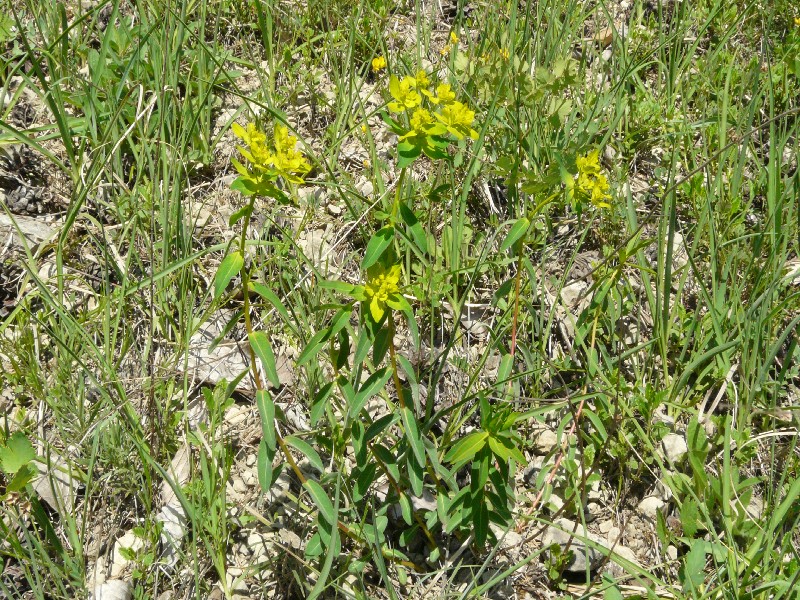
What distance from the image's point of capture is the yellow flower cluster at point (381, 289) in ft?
5.63

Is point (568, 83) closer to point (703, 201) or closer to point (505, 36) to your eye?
point (505, 36)

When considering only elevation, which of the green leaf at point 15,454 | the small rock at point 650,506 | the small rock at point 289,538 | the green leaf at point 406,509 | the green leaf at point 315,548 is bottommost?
the small rock at point 650,506

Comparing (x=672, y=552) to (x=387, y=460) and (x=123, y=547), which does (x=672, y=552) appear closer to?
(x=387, y=460)

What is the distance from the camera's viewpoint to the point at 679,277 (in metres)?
2.87

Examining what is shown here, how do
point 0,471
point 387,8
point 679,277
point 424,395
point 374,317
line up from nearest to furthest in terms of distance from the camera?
1. point 374,317
2. point 0,471
3. point 424,395
4. point 679,277
5. point 387,8

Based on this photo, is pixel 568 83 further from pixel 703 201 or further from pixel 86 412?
pixel 86 412

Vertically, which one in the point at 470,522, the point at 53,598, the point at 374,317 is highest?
the point at 374,317

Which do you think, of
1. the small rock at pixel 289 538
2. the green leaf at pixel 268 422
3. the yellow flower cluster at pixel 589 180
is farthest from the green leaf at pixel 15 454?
the yellow flower cluster at pixel 589 180

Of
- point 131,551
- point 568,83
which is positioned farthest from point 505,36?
point 131,551

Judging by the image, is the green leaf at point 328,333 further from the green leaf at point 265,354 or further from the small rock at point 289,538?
the small rock at point 289,538

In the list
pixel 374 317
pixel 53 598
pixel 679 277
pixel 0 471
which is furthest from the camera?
pixel 679 277

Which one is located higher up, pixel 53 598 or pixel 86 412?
pixel 86 412

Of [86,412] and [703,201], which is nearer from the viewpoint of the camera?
[86,412]

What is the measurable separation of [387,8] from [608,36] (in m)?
1.08
